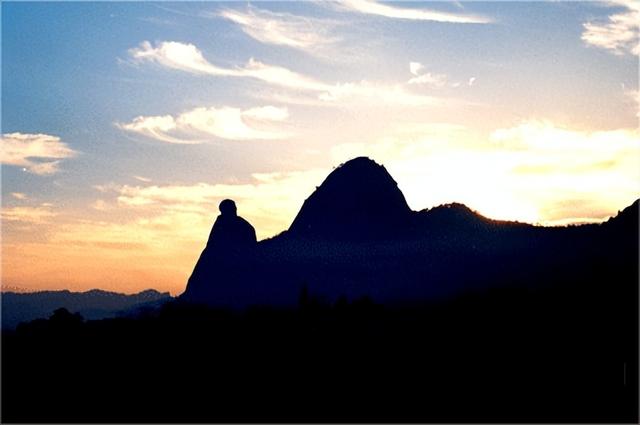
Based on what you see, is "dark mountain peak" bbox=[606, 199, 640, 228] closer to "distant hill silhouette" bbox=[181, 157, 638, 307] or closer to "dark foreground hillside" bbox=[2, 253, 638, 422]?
"distant hill silhouette" bbox=[181, 157, 638, 307]

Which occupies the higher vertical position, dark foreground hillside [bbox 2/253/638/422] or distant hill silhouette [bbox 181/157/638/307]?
distant hill silhouette [bbox 181/157/638/307]

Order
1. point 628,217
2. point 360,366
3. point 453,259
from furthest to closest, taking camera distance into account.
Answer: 1. point 453,259
2. point 628,217
3. point 360,366

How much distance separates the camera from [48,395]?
63.0m

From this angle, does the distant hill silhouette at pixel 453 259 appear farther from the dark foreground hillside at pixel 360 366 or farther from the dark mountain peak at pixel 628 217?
the dark foreground hillside at pixel 360 366

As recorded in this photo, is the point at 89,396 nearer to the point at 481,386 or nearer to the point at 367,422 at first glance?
the point at 367,422

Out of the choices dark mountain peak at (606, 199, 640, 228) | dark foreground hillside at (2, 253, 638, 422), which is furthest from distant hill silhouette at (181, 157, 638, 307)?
dark foreground hillside at (2, 253, 638, 422)

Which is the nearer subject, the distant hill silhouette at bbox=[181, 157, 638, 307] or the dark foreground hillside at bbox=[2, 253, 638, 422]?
the dark foreground hillside at bbox=[2, 253, 638, 422]

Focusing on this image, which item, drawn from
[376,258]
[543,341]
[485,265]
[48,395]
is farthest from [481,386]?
[376,258]

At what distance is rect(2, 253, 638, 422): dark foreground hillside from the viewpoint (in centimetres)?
5522

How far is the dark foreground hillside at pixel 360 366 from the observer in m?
55.2

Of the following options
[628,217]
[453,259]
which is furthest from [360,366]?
[453,259]

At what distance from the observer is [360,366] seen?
66812 mm

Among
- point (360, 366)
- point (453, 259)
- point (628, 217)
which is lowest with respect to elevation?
point (360, 366)

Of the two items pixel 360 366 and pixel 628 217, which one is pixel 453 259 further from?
pixel 360 366
